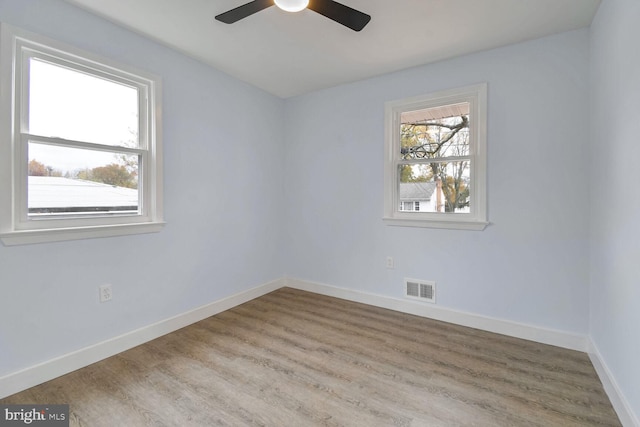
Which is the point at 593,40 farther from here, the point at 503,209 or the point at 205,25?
the point at 205,25

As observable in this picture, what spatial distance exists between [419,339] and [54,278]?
2808mm

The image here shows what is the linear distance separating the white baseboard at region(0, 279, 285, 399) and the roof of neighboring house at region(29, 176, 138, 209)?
1.05 meters

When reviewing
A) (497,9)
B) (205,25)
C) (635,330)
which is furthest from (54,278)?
(497,9)

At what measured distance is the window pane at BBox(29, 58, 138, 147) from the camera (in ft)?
6.55

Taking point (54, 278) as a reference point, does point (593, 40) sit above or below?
above

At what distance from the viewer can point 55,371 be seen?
2.00m

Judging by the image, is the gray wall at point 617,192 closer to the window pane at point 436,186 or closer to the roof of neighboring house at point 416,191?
the window pane at point 436,186

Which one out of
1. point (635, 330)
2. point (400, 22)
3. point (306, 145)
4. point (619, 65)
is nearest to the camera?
point (635, 330)

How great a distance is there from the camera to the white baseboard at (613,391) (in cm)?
153

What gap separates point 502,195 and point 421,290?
1202mm

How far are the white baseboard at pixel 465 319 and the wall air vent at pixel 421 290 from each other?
7 centimetres

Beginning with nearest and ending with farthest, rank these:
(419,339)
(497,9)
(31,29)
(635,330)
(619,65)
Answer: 1. (635,330)
2. (619,65)
3. (31,29)
4. (497,9)
5. (419,339)

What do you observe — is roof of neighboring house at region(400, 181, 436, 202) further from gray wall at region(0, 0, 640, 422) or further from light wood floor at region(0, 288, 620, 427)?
light wood floor at region(0, 288, 620, 427)

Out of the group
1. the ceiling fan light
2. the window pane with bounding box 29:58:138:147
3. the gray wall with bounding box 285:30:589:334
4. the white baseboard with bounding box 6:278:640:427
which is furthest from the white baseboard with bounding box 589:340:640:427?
the window pane with bounding box 29:58:138:147
